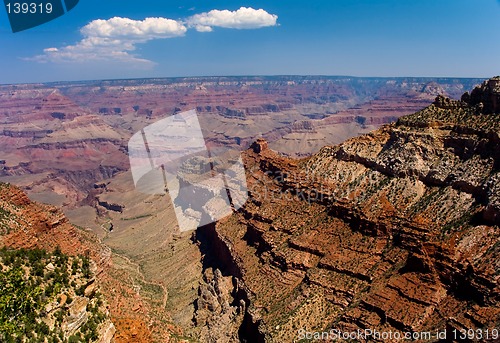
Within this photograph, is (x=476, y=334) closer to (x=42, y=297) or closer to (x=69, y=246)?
(x=42, y=297)

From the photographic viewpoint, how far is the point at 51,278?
19906mm

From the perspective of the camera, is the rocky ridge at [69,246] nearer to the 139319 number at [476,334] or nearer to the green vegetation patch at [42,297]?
the green vegetation patch at [42,297]

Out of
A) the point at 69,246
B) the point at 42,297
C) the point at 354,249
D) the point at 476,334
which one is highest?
the point at 42,297

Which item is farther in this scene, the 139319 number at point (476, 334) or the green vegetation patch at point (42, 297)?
the 139319 number at point (476, 334)

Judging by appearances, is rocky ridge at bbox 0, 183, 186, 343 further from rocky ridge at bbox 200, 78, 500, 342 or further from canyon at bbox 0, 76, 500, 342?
rocky ridge at bbox 200, 78, 500, 342

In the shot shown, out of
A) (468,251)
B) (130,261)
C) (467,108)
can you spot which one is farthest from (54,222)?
(467,108)

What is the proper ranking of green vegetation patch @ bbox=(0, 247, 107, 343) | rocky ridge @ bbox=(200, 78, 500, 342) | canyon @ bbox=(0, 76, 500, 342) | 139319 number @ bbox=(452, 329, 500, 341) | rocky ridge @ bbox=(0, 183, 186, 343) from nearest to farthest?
1. green vegetation patch @ bbox=(0, 247, 107, 343)
2. 139319 number @ bbox=(452, 329, 500, 341)
3. rocky ridge @ bbox=(0, 183, 186, 343)
4. rocky ridge @ bbox=(200, 78, 500, 342)
5. canyon @ bbox=(0, 76, 500, 342)
